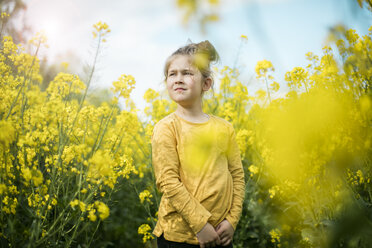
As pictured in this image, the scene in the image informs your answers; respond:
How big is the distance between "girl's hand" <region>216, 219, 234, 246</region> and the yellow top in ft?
0.09

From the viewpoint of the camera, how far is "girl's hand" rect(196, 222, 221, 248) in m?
1.40

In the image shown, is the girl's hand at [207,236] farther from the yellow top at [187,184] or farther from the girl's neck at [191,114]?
the girl's neck at [191,114]

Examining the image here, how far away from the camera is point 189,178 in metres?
1.55

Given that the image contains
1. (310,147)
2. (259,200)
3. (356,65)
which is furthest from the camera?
(259,200)

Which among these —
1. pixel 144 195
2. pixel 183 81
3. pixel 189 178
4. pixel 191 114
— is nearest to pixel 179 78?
pixel 183 81

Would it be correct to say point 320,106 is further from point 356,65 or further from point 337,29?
point 356,65

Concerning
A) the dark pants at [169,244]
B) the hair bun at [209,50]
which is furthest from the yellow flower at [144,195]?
the hair bun at [209,50]

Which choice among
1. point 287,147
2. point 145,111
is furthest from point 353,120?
point 145,111

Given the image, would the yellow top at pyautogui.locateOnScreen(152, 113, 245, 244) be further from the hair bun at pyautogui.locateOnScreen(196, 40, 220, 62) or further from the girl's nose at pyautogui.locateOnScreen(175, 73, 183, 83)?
the hair bun at pyautogui.locateOnScreen(196, 40, 220, 62)

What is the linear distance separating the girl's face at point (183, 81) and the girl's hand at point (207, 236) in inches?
29.3

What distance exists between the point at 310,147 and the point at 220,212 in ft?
2.61

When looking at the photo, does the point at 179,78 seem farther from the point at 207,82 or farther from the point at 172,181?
the point at 172,181

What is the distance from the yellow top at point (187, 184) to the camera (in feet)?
4.68

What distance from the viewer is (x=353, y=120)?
0.99 metres
